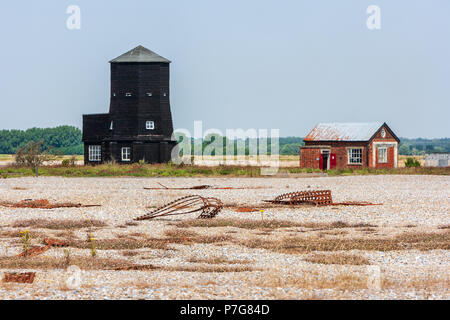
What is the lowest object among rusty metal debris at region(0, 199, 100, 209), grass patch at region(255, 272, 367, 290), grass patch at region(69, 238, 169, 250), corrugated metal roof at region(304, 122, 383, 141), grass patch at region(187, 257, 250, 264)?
grass patch at region(187, 257, 250, 264)

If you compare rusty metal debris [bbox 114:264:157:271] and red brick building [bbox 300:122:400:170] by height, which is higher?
red brick building [bbox 300:122:400:170]

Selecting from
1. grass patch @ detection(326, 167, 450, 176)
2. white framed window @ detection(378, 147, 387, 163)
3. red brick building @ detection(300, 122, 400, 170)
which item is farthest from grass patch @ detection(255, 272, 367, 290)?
white framed window @ detection(378, 147, 387, 163)

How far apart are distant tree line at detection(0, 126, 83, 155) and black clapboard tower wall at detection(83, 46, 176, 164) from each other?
3342 inches

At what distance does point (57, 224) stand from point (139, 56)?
38410 millimetres

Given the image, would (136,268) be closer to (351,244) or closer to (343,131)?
(351,244)

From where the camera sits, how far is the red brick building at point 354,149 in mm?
54925

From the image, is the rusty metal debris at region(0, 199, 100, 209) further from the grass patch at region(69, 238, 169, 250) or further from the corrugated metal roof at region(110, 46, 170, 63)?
the corrugated metal roof at region(110, 46, 170, 63)

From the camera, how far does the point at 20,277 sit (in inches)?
465

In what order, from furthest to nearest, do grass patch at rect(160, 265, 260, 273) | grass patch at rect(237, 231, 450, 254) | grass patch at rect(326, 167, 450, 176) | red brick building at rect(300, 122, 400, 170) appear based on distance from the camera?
red brick building at rect(300, 122, 400, 170)
grass patch at rect(326, 167, 450, 176)
grass patch at rect(237, 231, 450, 254)
grass patch at rect(160, 265, 260, 273)

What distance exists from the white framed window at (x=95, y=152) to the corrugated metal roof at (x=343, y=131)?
18463mm

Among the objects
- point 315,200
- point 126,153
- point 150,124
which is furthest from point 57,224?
point 150,124

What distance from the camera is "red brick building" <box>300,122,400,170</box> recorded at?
5492 cm

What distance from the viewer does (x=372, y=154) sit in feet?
180
